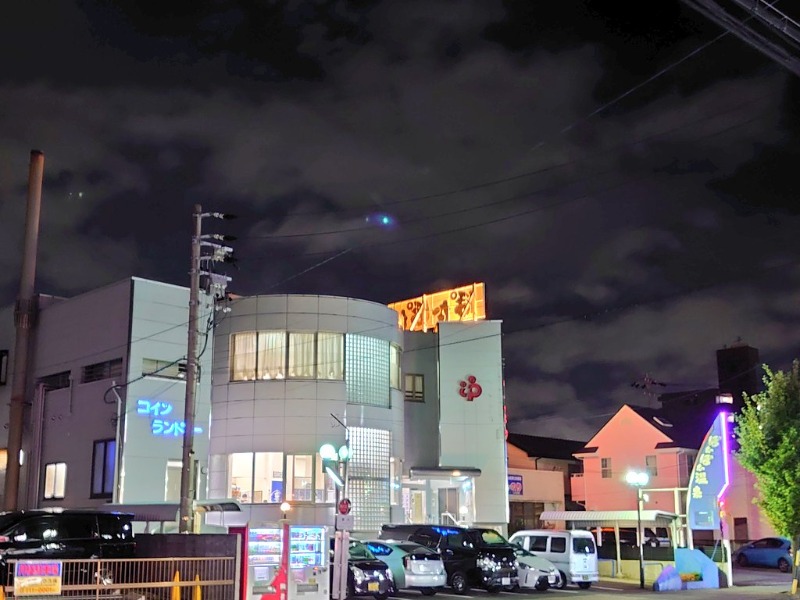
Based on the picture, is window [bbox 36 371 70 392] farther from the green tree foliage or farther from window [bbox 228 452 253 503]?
the green tree foliage

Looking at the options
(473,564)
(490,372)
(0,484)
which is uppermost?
(490,372)

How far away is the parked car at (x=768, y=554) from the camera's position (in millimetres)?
41875

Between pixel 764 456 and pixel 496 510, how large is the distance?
42.0 feet

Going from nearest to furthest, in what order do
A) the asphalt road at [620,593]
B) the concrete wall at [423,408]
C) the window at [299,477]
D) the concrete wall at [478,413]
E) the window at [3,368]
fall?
the asphalt road at [620,593] → the window at [299,477] → the window at [3,368] → the concrete wall at [478,413] → the concrete wall at [423,408]

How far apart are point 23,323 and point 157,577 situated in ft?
78.4

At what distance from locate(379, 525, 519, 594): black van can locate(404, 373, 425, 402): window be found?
11.9 metres

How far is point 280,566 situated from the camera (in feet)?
60.4

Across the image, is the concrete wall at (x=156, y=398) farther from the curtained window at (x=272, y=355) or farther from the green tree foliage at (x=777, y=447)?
the green tree foliage at (x=777, y=447)

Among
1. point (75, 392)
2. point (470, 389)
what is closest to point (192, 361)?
point (75, 392)

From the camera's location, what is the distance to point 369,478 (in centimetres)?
3466

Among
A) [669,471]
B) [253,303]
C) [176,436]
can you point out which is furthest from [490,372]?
[669,471]

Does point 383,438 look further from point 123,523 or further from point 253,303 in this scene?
point 123,523

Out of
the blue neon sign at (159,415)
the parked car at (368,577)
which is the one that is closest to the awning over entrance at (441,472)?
the blue neon sign at (159,415)

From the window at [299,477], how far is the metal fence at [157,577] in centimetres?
1546
